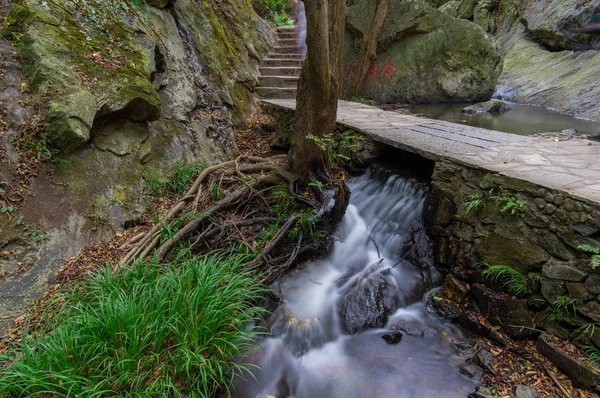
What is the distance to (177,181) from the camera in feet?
14.5

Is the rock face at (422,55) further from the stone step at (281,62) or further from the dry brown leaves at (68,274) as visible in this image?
the dry brown leaves at (68,274)

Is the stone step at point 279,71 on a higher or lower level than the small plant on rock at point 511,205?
higher

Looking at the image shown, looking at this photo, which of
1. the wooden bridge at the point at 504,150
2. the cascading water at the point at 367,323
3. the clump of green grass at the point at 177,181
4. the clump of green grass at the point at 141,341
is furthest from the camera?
the clump of green grass at the point at 177,181

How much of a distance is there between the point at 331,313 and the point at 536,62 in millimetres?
15634

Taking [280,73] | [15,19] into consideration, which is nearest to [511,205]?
[15,19]

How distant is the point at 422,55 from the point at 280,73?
215 inches

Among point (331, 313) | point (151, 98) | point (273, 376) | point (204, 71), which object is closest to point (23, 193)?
point (151, 98)

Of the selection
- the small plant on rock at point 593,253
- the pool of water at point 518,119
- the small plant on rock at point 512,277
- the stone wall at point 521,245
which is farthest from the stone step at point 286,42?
the small plant on rock at point 593,253

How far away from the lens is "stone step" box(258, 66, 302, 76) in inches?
328

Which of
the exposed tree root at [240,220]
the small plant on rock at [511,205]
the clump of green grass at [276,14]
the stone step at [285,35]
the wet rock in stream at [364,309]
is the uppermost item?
the clump of green grass at [276,14]

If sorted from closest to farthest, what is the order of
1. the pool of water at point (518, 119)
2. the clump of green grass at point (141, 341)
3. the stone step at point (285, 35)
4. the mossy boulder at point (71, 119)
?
the clump of green grass at point (141, 341) < the mossy boulder at point (71, 119) < the pool of water at point (518, 119) < the stone step at point (285, 35)

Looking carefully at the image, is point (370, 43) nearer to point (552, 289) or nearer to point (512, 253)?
point (512, 253)

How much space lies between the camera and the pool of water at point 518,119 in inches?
306

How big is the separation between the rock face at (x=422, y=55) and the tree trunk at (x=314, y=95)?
275 inches
